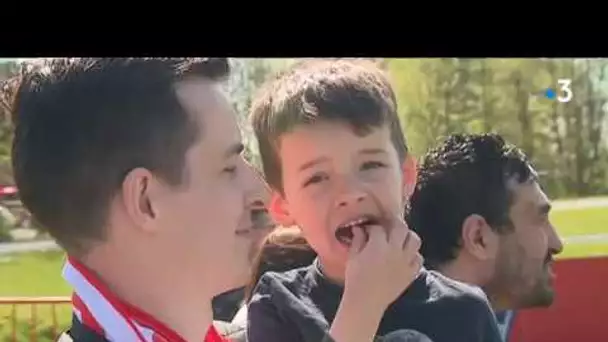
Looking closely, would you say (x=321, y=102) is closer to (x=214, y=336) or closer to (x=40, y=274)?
(x=214, y=336)

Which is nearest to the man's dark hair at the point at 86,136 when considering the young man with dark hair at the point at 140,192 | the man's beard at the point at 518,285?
the young man with dark hair at the point at 140,192

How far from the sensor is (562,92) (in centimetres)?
273

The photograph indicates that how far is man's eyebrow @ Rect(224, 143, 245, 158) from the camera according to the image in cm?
256

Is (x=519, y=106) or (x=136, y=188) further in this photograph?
(x=519, y=106)

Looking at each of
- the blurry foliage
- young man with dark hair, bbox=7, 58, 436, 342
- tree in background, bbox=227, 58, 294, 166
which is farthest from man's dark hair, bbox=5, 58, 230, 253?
the blurry foliage

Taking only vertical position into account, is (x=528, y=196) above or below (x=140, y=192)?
below

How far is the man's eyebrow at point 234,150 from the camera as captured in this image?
2.56 metres

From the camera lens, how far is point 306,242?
257 centimetres

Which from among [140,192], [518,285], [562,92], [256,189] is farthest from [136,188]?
[562,92]

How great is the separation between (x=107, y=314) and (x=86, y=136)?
0.39 m

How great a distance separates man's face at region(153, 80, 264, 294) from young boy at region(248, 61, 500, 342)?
6 cm

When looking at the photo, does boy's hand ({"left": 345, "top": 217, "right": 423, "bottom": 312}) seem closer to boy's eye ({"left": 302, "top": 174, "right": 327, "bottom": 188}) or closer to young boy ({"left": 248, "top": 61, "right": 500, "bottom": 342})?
young boy ({"left": 248, "top": 61, "right": 500, "bottom": 342})
